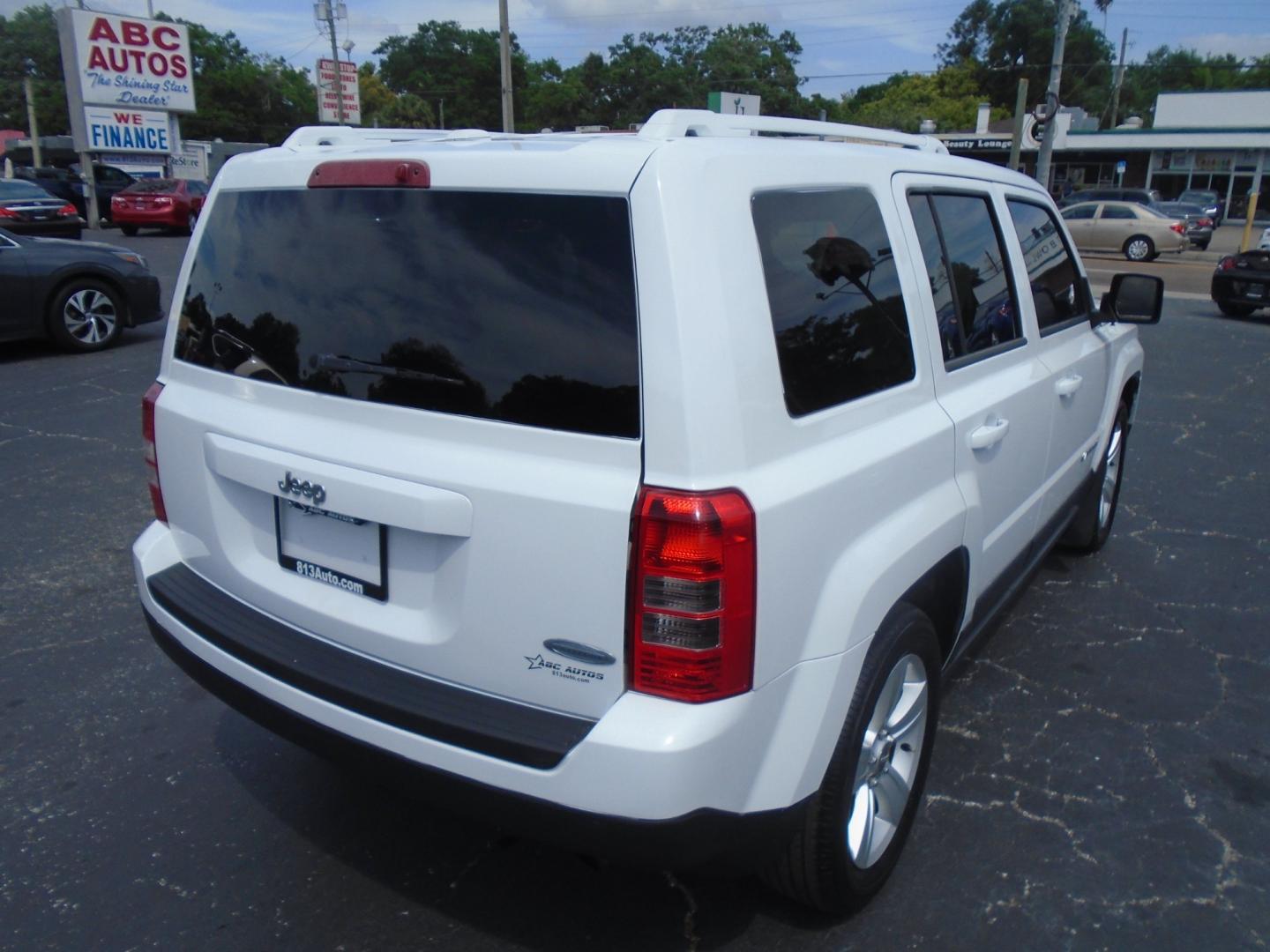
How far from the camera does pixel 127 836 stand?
287cm

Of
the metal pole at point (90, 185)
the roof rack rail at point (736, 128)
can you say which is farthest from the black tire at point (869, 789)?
the metal pole at point (90, 185)

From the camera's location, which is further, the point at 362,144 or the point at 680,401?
the point at 362,144

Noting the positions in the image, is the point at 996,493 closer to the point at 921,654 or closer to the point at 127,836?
the point at 921,654

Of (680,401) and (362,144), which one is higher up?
(362,144)

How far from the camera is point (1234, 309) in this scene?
1427cm

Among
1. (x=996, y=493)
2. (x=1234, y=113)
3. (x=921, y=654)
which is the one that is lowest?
(x=921, y=654)

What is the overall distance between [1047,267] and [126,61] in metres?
29.2

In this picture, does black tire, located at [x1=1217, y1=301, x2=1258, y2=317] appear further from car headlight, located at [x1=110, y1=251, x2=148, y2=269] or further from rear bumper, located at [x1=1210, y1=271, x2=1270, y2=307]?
car headlight, located at [x1=110, y1=251, x2=148, y2=269]

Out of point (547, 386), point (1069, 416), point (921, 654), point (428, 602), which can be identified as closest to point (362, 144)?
point (547, 386)

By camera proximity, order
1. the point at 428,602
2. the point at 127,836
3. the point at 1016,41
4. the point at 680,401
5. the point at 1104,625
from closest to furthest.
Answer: the point at 680,401, the point at 428,602, the point at 127,836, the point at 1104,625, the point at 1016,41

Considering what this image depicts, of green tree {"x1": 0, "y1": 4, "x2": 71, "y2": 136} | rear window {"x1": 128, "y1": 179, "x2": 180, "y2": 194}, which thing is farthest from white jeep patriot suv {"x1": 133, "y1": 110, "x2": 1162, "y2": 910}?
green tree {"x1": 0, "y1": 4, "x2": 71, "y2": 136}

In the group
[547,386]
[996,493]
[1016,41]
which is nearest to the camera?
[547,386]

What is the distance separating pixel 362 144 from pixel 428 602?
4.21 ft

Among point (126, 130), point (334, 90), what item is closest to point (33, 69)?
point (334, 90)
